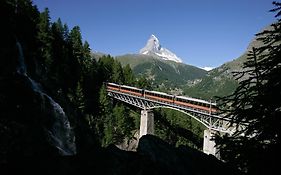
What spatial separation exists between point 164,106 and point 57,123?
2489 cm

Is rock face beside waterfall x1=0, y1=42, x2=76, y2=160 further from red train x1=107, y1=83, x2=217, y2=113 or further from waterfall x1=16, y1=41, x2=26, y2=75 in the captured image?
red train x1=107, y1=83, x2=217, y2=113

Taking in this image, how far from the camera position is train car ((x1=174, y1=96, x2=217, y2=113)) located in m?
53.1

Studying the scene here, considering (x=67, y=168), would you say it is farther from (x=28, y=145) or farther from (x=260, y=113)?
(x=28, y=145)

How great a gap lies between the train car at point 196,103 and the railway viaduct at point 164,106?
1.08 feet

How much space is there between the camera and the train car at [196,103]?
53144 mm

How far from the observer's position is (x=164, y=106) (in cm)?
6184

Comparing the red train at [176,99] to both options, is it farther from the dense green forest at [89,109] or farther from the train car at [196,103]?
the dense green forest at [89,109]

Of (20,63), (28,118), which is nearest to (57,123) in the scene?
(28,118)

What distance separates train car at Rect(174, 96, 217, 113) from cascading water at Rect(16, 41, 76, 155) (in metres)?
22.1

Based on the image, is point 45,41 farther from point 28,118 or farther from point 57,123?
point 28,118

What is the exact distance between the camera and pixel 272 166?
725 centimetres

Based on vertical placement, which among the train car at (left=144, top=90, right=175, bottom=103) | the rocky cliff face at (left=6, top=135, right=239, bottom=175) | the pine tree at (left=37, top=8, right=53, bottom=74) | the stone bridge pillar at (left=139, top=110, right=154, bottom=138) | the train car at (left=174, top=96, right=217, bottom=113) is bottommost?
the rocky cliff face at (left=6, top=135, right=239, bottom=175)

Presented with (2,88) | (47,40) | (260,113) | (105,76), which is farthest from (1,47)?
(105,76)

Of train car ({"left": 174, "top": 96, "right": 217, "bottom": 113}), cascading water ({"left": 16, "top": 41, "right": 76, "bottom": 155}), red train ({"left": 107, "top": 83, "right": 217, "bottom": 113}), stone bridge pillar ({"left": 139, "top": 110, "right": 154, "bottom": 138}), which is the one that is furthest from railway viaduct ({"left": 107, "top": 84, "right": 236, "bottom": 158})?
cascading water ({"left": 16, "top": 41, "right": 76, "bottom": 155})
